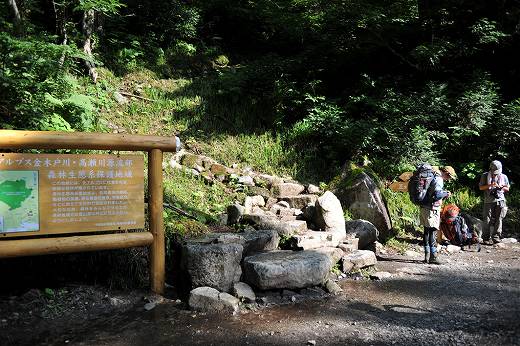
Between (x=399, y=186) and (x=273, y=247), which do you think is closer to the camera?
(x=273, y=247)

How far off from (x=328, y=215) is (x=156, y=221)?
10.5ft

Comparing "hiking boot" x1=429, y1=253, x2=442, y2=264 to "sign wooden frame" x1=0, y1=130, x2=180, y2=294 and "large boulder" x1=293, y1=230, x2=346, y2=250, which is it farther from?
"sign wooden frame" x1=0, y1=130, x2=180, y2=294

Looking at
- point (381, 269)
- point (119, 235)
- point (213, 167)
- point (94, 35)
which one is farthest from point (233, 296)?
point (94, 35)

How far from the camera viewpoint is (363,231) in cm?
744

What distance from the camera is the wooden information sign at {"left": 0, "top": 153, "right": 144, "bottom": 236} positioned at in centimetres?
420

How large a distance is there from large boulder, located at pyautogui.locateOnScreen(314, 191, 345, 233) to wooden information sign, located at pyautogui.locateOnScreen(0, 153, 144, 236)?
130 inches

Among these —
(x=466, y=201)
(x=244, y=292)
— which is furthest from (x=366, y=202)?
(x=244, y=292)

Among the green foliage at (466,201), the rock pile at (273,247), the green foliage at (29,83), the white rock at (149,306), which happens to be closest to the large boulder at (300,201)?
the rock pile at (273,247)

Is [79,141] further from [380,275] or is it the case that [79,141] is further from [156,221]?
[380,275]

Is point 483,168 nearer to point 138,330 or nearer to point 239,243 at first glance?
point 239,243

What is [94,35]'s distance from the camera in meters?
13.6

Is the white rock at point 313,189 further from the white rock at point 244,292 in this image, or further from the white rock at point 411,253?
the white rock at point 244,292

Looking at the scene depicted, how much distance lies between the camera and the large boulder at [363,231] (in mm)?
7371

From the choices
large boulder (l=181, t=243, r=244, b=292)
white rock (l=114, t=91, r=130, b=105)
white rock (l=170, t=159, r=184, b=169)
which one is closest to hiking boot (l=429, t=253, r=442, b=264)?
large boulder (l=181, t=243, r=244, b=292)
